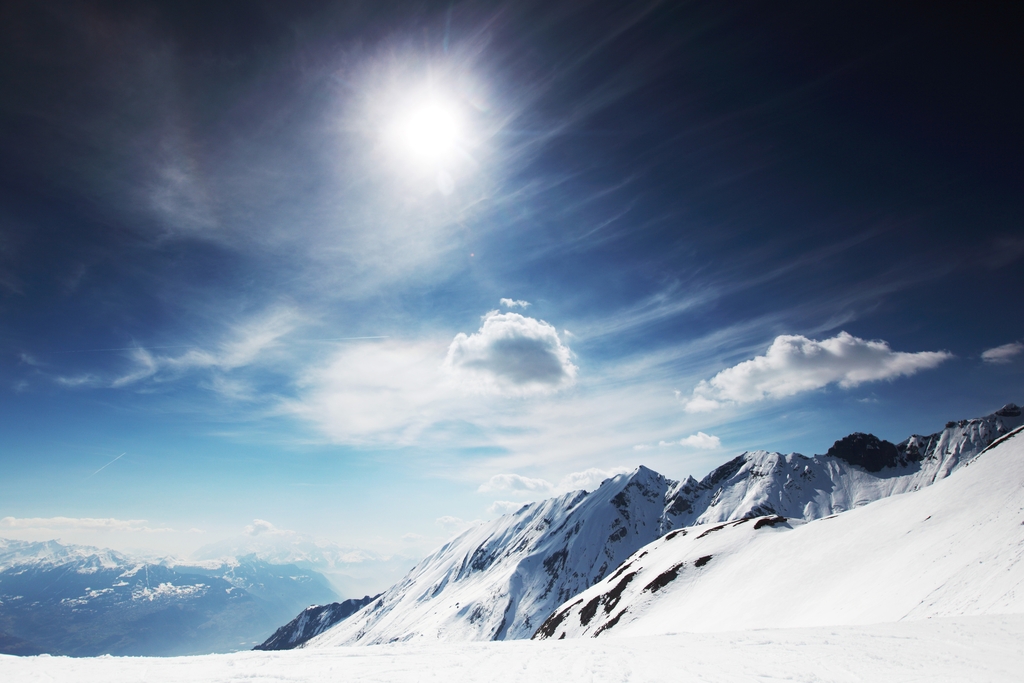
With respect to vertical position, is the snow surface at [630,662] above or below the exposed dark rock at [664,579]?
above

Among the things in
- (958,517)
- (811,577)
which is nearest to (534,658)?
Answer: (811,577)

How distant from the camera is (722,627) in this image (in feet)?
123

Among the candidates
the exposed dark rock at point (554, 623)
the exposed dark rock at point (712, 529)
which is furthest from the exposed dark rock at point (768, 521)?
the exposed dark rock at point (554, 623)

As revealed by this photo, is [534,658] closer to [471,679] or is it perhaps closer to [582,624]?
[471,679]

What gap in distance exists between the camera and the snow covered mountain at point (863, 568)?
26375mm

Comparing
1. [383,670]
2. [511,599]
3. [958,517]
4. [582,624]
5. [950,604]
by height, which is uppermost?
[383,670]

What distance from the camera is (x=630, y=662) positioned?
1577 centimetres

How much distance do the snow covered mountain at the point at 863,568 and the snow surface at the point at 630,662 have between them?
883cm

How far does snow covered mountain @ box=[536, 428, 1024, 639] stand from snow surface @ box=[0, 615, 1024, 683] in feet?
29.0

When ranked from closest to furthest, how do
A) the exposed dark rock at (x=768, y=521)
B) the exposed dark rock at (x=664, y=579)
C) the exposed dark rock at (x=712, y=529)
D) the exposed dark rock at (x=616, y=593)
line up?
the exposed dark rock at (x=664, y=579) < the exposed dark rock at (x=768, y=521) < the exposed dark rock at (x=616, y=593) < the exposed dark rock at (x=712, y=529)

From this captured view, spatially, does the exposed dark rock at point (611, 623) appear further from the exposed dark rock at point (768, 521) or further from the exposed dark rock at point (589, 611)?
the exposed dark rock at point (768, 521)

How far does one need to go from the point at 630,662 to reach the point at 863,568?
3384 centimetres

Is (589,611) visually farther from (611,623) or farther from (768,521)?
(768,521)

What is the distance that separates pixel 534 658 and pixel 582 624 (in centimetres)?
6272
